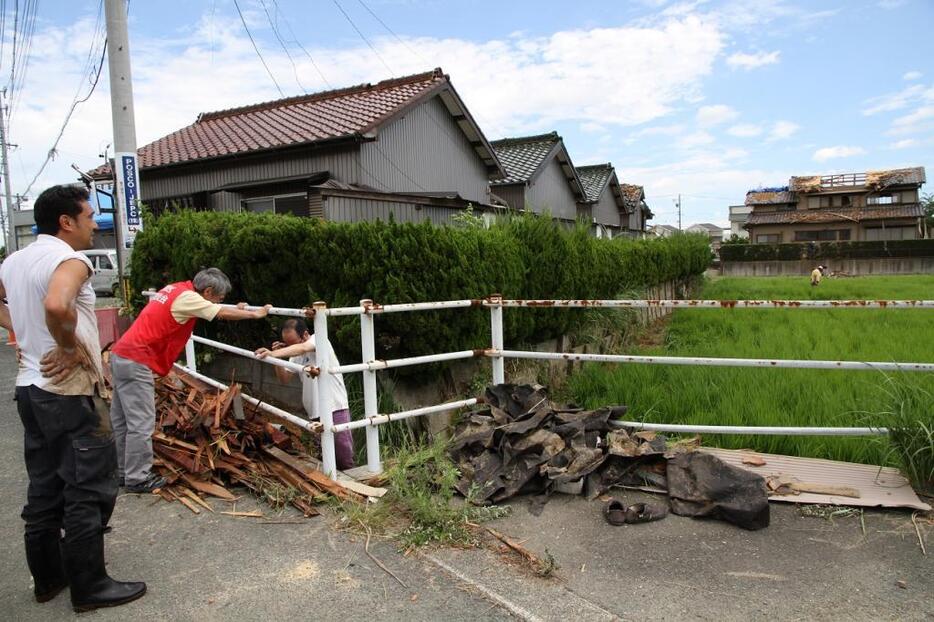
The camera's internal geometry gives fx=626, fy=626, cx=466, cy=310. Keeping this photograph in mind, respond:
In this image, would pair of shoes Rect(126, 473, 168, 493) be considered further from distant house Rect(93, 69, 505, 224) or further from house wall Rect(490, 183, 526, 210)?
house wall Rect(490, 183, 526, 210)

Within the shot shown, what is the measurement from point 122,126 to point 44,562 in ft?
25.3

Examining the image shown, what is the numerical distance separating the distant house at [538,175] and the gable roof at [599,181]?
8.36 ft

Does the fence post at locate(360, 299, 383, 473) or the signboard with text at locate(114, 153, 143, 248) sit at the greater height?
the signboard with text at locate(114, 153, 143, 248)

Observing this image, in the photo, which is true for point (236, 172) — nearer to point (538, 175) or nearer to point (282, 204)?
point (282, 204)

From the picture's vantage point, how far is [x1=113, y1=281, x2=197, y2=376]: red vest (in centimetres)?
421

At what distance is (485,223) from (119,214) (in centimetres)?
→ 522

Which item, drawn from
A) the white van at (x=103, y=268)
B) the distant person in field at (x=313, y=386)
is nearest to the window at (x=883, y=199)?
the white van at (x=103, y=268)

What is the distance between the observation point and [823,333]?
8836mm

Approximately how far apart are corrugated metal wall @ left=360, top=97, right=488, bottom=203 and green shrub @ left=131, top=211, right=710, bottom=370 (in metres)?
8.15

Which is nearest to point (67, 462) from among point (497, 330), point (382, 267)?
point (382, 267)

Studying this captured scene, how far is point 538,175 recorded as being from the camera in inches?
1029

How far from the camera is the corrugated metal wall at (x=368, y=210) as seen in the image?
11.7m

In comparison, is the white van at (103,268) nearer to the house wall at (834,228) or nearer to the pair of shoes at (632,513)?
the pair of shoes at (632,513)

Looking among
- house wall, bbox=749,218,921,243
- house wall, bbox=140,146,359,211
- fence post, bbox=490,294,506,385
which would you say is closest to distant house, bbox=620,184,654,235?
house wall, bbox=749,218,921,243
